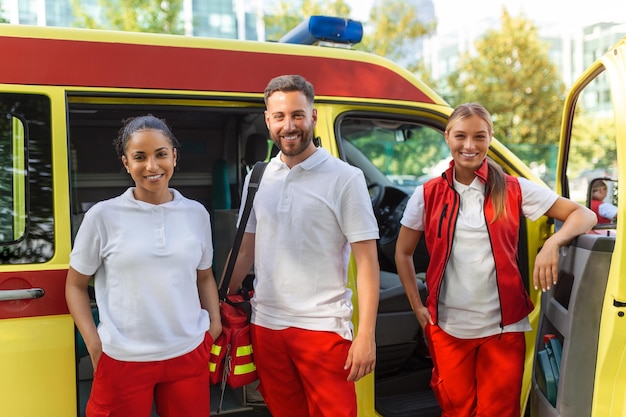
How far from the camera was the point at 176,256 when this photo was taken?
80.9 inches

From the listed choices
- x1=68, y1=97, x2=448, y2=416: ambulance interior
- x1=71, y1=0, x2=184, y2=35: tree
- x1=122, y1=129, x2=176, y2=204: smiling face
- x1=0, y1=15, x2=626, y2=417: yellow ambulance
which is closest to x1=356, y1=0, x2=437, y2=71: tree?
x1=71, y1=0, x2=184, y2=35: tree

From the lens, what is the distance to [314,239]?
2.18 m

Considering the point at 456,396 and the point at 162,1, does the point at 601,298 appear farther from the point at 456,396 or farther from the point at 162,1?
the point at 162,1

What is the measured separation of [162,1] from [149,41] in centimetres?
1218

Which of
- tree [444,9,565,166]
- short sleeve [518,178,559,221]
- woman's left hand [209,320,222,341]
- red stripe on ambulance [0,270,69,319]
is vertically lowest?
woman's left hand [209,320,222,341]

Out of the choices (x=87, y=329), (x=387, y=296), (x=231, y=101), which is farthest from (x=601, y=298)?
(x=87, y=329)

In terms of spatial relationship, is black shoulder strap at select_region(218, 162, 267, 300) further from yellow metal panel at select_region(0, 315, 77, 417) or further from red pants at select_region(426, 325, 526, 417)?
red pants at select_region(426, 325, 526, 417)

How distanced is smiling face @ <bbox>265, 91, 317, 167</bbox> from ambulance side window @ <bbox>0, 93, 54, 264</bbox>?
939 mm

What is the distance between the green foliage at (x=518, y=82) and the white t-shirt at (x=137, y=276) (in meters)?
14.7

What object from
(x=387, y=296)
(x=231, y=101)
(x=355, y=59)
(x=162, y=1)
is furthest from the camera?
(x=162, y=1)

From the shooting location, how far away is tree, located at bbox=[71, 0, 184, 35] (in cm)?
1306

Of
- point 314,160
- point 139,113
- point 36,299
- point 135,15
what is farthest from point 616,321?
point 135,15

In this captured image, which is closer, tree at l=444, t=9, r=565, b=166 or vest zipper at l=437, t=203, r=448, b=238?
vest zipper at l=437, t=203, r=448, b=238

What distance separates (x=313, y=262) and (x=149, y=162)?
2.29 feet
